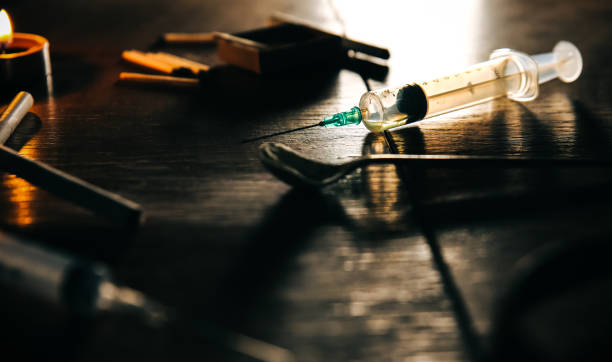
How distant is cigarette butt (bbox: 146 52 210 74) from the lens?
1.20m

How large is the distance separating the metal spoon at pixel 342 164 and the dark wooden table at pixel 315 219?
0.05 feet

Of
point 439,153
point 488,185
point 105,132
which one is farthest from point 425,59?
point 105,132

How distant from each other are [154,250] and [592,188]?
1.77 ft

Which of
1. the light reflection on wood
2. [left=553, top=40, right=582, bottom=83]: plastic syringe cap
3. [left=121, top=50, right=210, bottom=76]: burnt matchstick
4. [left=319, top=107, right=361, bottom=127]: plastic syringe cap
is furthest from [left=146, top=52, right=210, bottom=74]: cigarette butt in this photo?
[left=553, top=40, right=582, bottom=83]: plastic syringe cap

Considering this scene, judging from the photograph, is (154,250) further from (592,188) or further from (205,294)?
(592,188)

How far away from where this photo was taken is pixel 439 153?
85 centimetres

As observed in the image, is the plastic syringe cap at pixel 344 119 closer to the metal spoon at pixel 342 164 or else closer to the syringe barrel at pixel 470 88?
the syringe barrel at pixel 470 88

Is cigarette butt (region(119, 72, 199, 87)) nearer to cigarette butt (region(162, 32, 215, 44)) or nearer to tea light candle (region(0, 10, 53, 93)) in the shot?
tea light candle (region(0, 10, 53, 93))

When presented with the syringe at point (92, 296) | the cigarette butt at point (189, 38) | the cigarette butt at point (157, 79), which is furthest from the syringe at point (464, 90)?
the cigarette butt at point (189, 38)

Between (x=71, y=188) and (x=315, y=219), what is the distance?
0.30m

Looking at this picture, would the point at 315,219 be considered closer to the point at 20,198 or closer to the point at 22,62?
the point at 20,198

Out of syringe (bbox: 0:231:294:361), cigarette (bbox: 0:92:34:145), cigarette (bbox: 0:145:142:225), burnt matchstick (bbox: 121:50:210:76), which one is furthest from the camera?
burnt matchstick (bbox: 121:50:210:76)

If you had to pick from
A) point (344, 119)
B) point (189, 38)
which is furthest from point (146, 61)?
point (344, 119)

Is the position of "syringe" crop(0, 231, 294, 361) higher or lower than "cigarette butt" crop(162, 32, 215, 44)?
lower
